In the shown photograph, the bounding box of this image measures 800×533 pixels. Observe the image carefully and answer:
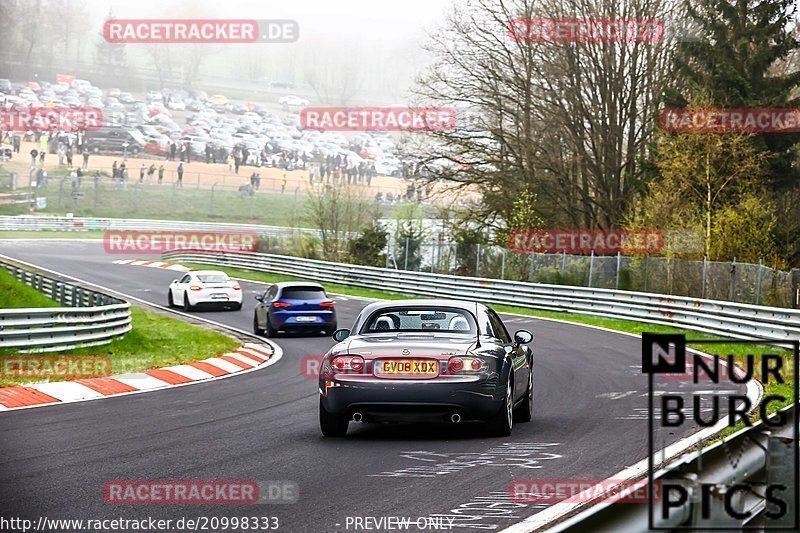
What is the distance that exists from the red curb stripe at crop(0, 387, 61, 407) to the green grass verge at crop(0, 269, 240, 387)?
49 centimetres

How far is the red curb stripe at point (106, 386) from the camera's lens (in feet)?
51.8

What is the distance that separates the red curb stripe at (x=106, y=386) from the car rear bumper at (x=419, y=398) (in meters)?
5.97

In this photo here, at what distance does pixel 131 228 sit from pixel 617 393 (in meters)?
61.3

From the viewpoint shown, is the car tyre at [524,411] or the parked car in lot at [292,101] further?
the parked car in lot at [292,101]

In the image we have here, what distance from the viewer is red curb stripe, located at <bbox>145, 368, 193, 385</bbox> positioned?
17.6 meters

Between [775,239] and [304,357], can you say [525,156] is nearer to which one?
[775,239]

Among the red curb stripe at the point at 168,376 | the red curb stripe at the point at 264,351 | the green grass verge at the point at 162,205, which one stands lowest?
the red curb stripe at the point at 264,351

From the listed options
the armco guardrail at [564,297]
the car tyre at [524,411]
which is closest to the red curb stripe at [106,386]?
the car tyre at [524,411]

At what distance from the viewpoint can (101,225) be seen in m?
73.8

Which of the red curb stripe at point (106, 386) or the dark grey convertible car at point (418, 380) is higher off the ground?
the dark grey convertible car at point (418, 380)

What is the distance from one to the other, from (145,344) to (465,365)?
13216 millimetres

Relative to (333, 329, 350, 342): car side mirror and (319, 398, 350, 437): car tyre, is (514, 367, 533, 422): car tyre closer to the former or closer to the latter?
(333, 329, 350, 342): car side mirror

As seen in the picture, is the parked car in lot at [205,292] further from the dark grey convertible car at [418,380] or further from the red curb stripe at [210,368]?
the dark grey convertible car at [418,380]

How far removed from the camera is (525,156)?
1773 inches
